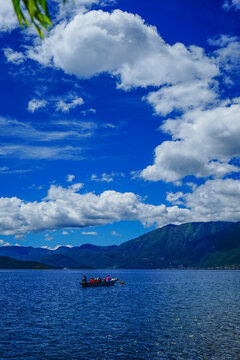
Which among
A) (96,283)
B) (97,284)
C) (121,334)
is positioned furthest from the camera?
(97,284)

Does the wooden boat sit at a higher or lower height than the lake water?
lower

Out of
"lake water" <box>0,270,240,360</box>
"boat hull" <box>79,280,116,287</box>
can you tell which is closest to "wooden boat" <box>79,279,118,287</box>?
"boat hull" <box>79,280,116,287</box>

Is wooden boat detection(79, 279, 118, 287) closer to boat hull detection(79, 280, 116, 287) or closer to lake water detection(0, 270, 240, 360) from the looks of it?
boat hull detection(79, 280, 116, 287)

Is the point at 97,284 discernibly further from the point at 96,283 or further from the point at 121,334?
the point at 121,334

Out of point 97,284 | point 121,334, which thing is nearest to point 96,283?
point 97,284

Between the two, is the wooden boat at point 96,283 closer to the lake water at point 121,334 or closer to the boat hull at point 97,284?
the boat hull at point 97,284

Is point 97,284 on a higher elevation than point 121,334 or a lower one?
lower

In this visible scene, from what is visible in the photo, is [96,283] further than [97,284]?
No

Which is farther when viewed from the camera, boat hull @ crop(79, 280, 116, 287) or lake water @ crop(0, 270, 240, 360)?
boat hull @ crop(79, 280, 116, 287)

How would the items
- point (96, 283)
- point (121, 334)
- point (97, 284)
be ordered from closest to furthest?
point (121, 334) < point (96, 283) < point (97, 284)

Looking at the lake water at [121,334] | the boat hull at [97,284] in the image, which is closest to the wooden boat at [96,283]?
the boat hull at [97,284]

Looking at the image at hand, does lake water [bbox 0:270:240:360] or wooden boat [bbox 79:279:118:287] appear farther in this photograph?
wooden boat [bbox 79:279:118:287]

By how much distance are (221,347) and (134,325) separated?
1721 centimetres

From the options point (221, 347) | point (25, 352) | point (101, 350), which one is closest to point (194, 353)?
point (221, 347)
